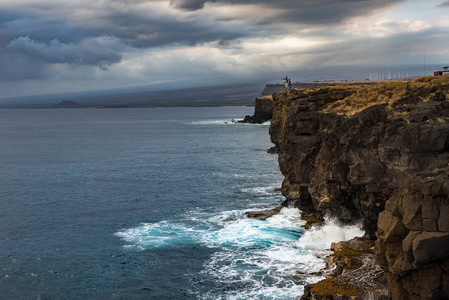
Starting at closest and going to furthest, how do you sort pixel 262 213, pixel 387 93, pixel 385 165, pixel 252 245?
pixel 385 165 → pixel 387 93 → pixel 252 245 → pixel 262 213

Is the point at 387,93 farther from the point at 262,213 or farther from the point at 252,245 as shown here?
the point at 262,213

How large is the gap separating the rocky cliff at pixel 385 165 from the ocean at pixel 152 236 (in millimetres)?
4232

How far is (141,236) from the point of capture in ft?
153

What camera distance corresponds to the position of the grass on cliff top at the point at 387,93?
129 ft

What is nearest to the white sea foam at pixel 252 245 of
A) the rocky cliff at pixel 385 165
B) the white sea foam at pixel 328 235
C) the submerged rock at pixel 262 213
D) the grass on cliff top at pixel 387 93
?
the white sea foam at pixel 328 235

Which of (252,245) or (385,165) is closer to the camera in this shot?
(385,165)

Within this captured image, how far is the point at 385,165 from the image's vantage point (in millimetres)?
37188

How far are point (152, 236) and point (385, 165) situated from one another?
2389cm

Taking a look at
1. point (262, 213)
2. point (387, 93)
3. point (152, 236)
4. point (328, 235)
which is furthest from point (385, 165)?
point (152, 236)

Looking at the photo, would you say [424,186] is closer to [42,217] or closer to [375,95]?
[375,95]

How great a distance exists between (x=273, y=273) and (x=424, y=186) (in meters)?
17.4

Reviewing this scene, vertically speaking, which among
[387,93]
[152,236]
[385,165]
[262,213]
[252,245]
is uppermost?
[387,93]

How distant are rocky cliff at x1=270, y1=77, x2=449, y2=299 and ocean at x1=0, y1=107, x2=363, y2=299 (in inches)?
167

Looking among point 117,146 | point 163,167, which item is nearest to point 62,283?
point 163,167
